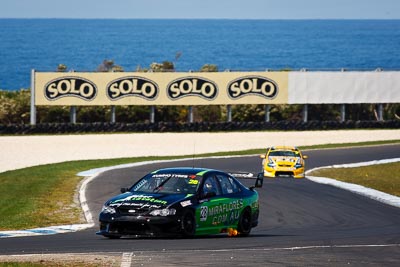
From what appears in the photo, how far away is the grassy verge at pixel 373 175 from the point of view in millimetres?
34219

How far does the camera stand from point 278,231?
835 inches

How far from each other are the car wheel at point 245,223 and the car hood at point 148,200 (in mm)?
1614

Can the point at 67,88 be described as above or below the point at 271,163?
above

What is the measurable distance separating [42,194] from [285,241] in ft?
43.4

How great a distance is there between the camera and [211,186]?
768 inches

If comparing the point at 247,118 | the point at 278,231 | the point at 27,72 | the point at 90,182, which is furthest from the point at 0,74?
the point at 278,231

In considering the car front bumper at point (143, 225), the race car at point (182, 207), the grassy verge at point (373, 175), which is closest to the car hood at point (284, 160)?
the grassy verge at point (373, 175)

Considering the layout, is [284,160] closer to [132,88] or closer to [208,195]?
[208,195]

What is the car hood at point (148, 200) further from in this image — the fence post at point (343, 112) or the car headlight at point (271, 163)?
the fence post at point (343, 112)

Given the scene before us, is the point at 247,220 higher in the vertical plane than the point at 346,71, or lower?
lower

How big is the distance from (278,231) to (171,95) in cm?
4185

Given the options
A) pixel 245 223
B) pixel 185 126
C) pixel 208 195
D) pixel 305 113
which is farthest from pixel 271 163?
pixel 305 113

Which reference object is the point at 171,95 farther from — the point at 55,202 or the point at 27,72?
the point at 27,72

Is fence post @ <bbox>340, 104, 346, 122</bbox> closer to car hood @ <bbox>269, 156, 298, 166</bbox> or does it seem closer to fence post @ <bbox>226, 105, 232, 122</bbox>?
fence post @ <bbox>226, 105, 232, 122</bbox>
